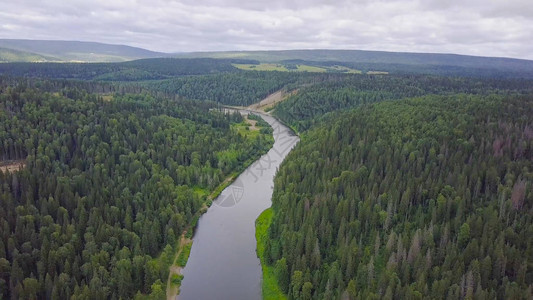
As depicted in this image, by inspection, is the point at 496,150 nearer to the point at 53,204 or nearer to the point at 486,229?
the point at 486,229

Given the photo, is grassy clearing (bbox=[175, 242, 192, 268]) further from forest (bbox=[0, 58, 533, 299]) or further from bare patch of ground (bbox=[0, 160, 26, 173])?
bare patch of ground (bbox=[0, 160, 26, 173])

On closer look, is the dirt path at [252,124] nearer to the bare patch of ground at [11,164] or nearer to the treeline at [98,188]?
the treeline at [98,188]

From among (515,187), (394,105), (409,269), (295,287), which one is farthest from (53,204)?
(394,105)

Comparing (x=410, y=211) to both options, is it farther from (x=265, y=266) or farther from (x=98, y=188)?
(x=98, y=188)

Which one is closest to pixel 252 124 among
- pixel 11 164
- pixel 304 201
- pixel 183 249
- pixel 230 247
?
pixel 11 164

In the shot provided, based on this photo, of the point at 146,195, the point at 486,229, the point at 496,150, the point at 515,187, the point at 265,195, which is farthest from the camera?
the point at 265,195

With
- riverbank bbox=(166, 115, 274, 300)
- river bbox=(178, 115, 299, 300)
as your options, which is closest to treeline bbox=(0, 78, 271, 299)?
riverbank bbox=(166, 115, 274, 300)
